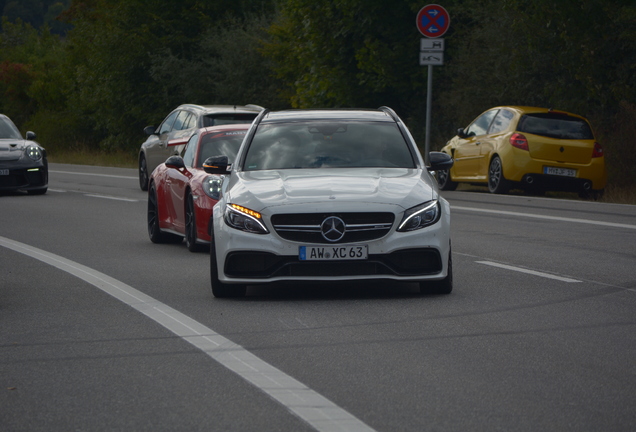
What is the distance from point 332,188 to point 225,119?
38.9ft

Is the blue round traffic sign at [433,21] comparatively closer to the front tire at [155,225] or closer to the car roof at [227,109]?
the car roof at [227,109]

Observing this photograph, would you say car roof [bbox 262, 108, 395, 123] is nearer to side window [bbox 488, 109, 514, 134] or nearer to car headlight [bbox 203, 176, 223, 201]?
car headlight [bbox 203, 176, 223, 201]

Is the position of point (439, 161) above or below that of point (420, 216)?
above

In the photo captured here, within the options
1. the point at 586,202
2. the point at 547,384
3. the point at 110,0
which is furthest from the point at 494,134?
the point at 110,0

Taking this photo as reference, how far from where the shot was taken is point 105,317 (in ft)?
27.4

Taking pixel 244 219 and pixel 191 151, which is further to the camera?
pixel 191 151

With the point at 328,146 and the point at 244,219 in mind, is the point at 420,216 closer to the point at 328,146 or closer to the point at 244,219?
the point at 244,219

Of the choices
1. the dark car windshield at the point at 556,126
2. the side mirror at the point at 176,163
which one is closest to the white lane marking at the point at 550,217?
the dark car windshield at the point at 556,126

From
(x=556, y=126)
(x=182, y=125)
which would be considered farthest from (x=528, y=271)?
(x=182, y=125)

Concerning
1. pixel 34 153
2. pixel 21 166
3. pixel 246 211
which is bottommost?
pixel 21 166

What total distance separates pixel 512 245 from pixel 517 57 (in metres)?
15.2

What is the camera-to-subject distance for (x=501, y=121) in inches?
880

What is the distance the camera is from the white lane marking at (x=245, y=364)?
5.35 meters

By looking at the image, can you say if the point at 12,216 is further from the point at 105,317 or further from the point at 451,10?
the point at 451,10
